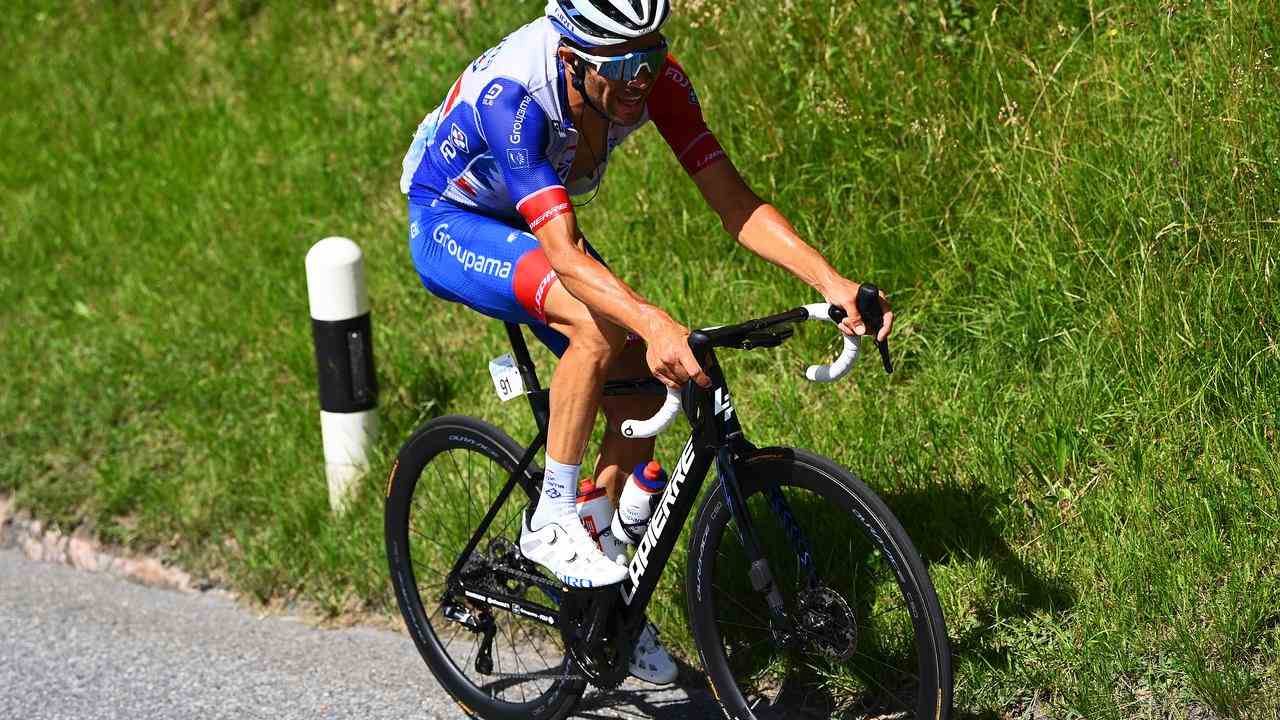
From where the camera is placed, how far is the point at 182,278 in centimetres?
739

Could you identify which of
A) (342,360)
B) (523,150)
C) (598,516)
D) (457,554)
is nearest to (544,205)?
(523,150)

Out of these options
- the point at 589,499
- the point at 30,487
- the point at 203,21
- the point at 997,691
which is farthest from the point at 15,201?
the point at 997,691

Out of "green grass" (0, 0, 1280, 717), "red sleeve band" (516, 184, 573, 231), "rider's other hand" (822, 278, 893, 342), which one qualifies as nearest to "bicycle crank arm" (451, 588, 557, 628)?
"green grass" (0, 0, 1280, 717)

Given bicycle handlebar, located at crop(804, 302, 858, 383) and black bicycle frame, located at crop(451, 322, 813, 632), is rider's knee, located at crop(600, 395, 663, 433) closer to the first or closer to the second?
black bicycle frame, located at crop(451, 322, 813, 632)

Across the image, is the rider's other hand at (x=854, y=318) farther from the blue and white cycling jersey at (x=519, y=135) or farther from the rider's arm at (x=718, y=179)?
the blue and white cycling jersey at (x=519, y=135)

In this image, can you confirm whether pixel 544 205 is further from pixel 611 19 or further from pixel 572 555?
pixel 572 555

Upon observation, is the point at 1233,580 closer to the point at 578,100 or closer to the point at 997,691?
the point at 997,691

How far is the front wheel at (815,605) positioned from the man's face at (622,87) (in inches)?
39.8

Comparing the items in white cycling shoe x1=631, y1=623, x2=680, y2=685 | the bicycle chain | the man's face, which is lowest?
the bicycle chain

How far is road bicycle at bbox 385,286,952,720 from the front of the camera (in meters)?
3.60

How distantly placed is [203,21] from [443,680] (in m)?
6.16

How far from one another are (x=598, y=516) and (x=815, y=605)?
2.74ft

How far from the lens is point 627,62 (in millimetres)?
3738

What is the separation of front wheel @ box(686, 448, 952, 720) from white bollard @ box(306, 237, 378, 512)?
2.18 meters
